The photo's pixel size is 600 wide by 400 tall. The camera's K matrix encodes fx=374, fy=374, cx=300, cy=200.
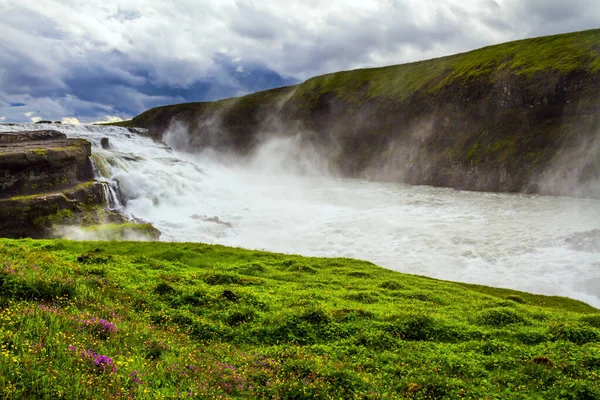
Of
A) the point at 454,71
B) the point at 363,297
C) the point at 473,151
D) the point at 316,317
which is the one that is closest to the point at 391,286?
the point at 363,297

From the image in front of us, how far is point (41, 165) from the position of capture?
149ft

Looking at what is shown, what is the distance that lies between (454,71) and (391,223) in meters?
74.9

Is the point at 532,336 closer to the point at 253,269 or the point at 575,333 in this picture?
the point at 575,333

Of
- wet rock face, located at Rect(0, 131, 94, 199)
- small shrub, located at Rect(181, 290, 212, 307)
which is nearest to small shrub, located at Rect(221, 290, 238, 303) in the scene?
small shrub, located at Rect(181, 290, 212, 307)

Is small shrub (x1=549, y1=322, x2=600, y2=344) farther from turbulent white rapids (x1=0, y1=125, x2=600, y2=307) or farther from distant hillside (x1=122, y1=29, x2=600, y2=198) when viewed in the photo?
distant hillside (x1=122, y1=29, x2=600, y2=198)

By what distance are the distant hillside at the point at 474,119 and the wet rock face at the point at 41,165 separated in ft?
252

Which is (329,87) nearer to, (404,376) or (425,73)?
(425,73)

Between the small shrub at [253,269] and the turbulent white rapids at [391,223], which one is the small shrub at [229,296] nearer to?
the small shrub at [253,269]

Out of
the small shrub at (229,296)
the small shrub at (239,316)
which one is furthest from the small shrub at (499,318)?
the small shrub at (229,296)

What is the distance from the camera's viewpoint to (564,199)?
6706 centimetres

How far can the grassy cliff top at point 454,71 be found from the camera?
83.8 metres

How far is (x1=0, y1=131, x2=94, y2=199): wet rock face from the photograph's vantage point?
42.3m

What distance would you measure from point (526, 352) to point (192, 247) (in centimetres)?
2575

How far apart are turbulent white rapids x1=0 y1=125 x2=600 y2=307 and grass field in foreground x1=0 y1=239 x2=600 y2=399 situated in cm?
1859
